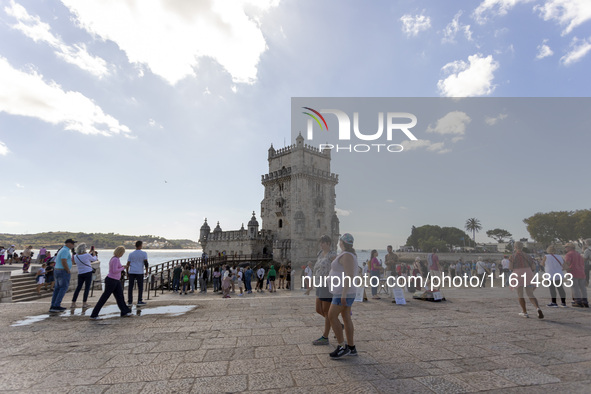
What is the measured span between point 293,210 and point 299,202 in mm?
1404

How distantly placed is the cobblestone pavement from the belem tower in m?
34.0

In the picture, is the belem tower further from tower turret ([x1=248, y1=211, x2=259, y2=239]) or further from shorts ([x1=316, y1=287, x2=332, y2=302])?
shorts ([x1=316, y1=287, x2=332, y2=302])

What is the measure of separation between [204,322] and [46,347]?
2383 millimetres

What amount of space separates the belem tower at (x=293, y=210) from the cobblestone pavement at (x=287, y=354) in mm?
34033

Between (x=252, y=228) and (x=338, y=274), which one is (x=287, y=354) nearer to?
(x=338, y=274)

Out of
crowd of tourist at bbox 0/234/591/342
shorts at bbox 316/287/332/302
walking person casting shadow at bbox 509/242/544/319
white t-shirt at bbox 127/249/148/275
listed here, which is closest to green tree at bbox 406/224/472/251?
crowd of tourist at bbox 0/234/591/342

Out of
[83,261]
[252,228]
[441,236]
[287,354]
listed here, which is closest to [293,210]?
[252,228]

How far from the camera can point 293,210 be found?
41.5m

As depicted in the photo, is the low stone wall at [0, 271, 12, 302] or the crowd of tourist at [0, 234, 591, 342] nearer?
the crowd of tourist at [0, 234, 591, 342]

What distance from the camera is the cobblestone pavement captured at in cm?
311

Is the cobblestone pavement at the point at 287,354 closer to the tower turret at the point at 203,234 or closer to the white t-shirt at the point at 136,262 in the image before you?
the white t-shirt at the point at 136,262

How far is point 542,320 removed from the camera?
606cm

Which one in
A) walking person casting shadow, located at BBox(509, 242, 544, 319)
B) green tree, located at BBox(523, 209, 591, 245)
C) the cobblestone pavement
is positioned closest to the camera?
the cobblestone pavement

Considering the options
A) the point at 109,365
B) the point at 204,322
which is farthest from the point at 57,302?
the point at 109,365
